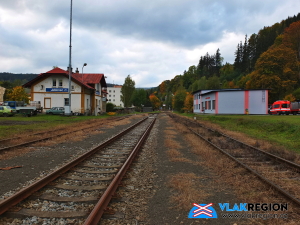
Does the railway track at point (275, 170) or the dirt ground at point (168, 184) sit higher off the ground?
the railway track at point (275, 170)

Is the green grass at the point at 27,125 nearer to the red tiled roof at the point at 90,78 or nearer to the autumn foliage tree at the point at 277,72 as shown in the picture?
the red tiled roof at the point at 90,78

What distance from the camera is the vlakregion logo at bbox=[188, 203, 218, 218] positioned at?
3.80m

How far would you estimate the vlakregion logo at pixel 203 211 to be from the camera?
3805 mm

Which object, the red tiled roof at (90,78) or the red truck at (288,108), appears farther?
the red tiled roof at (90,78)

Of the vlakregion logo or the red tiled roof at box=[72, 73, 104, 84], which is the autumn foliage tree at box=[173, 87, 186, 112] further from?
the vlakregion logo

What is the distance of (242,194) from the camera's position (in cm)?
464

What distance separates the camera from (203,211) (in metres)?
3.96

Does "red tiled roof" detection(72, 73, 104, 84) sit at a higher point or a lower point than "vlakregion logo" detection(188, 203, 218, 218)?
higher

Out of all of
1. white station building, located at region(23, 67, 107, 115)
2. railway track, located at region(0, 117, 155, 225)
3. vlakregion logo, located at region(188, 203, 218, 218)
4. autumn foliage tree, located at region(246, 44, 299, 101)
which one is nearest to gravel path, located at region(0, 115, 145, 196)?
railway track, located at region(0, 117, 155, 225)

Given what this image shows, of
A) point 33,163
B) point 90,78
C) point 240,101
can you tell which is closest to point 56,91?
point 90,78

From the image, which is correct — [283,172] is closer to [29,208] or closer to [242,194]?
[242,194]

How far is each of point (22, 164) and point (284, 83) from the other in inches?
2114

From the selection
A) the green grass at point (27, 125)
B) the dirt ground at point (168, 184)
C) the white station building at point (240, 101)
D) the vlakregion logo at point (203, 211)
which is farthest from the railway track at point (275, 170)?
the white station building at point (240, 101)

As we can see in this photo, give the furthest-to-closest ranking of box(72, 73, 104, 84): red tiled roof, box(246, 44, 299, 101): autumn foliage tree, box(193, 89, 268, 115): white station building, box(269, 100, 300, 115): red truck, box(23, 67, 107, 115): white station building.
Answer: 1. box(246, 44, 299, 101): autumn foliage tree
2. box(72, 73, 104, 84): red tiled roof
3. box(269, 100, 300, 115): red truck
4. box(23, 67, 107, 115): white station building
5. box(193, 89, 268, 115): white station building
